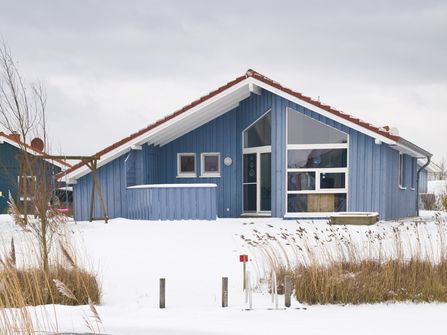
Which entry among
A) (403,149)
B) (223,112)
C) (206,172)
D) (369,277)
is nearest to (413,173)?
(403,149)

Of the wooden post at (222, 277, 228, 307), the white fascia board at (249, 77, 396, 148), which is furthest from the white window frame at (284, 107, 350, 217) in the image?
the wooden post at (222, 277, 228, 307)

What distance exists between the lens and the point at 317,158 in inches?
488

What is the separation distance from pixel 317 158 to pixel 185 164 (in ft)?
15.9

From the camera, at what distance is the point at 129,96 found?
1998 centimetres

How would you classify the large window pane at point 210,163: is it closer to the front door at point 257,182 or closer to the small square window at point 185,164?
the small square window at point 185,164

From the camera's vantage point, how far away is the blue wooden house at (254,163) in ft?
39.5

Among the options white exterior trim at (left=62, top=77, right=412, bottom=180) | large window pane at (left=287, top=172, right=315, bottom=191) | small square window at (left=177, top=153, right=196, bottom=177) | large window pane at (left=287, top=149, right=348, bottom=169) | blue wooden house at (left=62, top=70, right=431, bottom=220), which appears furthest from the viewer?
small square window at (left=177, top=153, right=196, bottom=177)

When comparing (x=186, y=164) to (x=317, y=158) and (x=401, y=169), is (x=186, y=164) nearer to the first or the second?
(x=317, y=158)

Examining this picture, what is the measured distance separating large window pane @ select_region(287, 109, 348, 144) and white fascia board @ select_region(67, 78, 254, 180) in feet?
6.36

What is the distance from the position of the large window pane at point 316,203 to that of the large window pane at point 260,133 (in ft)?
7.04

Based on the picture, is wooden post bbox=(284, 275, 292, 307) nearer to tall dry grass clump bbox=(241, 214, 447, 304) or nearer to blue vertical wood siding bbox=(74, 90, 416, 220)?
tall dry grass clump bbox=(241, 214, 447, 304)

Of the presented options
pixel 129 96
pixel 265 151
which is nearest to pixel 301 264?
pixel 265 151

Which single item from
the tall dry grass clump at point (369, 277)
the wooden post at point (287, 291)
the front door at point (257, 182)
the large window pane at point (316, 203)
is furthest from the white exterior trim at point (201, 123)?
the wooden post at point (287, 291)

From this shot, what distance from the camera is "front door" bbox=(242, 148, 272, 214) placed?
13.6 m
